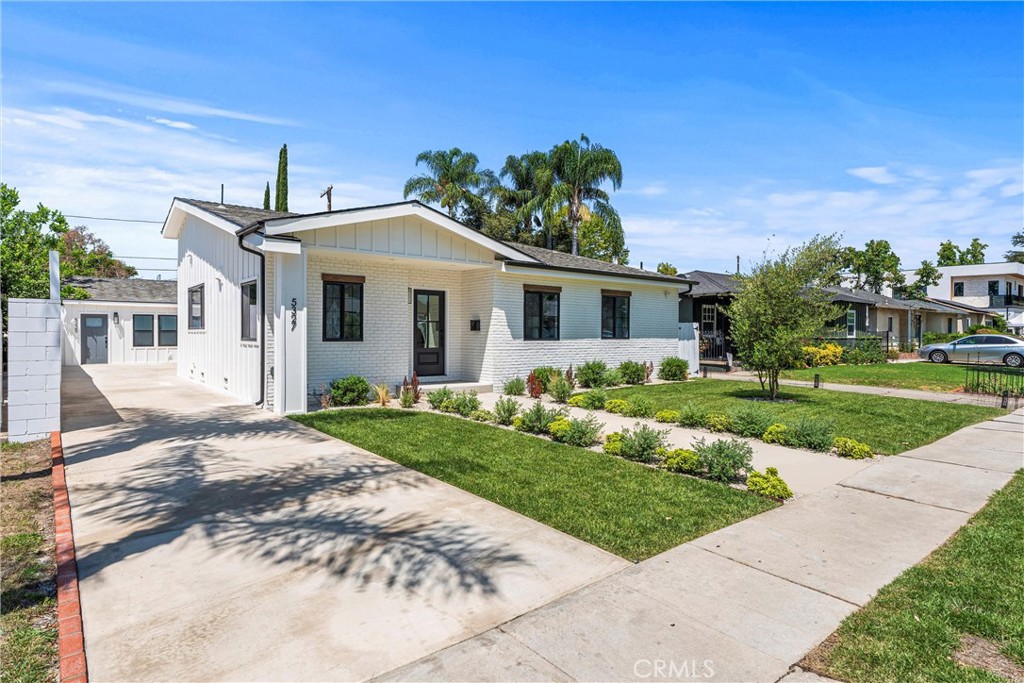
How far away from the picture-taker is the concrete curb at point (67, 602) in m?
2.66

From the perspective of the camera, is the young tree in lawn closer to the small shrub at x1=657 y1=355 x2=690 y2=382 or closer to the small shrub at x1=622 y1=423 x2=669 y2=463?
the small shrub at x1=657 y1=355 x2=690 y2=382

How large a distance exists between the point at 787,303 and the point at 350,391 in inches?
391

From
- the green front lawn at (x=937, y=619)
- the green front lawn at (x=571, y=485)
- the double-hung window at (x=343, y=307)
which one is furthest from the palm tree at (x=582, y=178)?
the green front lawn at (x=937, y=619)

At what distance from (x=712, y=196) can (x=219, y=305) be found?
19.1m

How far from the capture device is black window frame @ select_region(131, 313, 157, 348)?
22703mm

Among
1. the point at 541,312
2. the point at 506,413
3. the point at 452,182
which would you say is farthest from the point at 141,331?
the point at 506,413

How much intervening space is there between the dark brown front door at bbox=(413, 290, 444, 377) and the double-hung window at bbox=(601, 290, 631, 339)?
5397mm

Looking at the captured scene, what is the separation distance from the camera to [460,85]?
13.9m

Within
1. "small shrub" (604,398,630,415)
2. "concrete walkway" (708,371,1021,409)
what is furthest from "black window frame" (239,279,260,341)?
"concrete walkway" (708,371,1021,409)

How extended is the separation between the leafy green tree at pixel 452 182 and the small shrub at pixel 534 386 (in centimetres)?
2386

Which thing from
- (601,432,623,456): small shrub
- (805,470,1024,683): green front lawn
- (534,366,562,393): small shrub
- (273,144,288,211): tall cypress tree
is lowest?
(805,470,1024,683): green front lawn

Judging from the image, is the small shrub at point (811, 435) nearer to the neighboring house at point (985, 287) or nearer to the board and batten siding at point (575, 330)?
the board and batten siding at point (575, 330)

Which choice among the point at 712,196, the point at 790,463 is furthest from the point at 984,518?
the point at 712,196

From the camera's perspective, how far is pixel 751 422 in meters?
8.71
